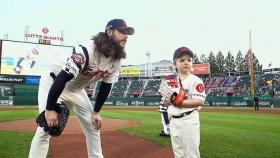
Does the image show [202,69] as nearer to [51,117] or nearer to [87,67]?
[87,67]

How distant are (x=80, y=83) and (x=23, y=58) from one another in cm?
3257

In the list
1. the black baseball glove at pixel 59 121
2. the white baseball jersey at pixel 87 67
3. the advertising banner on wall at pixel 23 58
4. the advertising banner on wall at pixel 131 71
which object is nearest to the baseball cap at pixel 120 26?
the white baseball jersey at pixel 87 67

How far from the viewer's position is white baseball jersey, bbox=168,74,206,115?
3.99 m

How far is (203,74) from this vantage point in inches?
2301

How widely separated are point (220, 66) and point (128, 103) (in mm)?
48539

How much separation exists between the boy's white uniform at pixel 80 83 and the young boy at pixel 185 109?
0.79m

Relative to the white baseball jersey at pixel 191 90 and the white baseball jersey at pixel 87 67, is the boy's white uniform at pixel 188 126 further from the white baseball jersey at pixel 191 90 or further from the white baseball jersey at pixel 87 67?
the white baseball jersey at pixel 87 67

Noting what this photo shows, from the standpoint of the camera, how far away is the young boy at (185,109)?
388 cm

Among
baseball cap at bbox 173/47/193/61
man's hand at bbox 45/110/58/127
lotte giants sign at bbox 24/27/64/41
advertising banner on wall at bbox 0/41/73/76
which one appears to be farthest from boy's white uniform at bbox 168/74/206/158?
lotte giants sign at bbox 24/27/64/41

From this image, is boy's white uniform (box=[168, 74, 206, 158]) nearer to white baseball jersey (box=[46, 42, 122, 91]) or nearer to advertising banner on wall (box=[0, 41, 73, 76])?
white baseball jersey (box=[46, 42, 122, 91])

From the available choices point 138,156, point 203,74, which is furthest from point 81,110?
point 203,74

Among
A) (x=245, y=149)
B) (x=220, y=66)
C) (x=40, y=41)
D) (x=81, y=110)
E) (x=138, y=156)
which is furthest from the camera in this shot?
(x=220, y=66)

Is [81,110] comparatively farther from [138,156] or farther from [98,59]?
[138,156]

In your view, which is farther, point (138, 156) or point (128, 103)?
point (128, 103)
